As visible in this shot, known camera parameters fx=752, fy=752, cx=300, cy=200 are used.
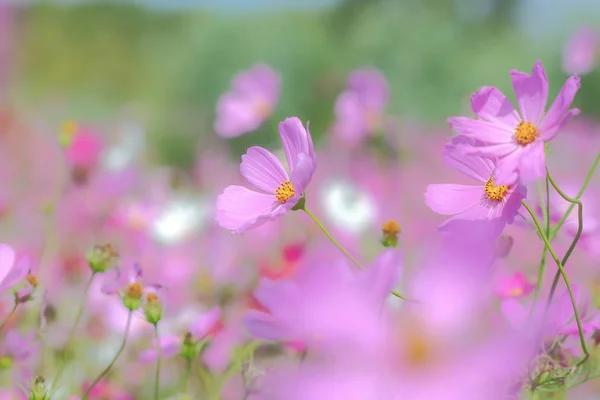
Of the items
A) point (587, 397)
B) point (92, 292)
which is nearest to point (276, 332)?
point (587, 397)

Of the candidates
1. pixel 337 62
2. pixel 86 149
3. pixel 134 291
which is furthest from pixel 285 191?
pixel 337 62

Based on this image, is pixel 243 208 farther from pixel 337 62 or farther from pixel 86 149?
pixel 337 62

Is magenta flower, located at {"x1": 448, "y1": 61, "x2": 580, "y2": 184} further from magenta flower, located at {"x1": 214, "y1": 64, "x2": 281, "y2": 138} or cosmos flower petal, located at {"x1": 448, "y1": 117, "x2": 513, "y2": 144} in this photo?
magenta flower, located at {"x1": 214, "y1": 64, "x2": 281, "y2": 138}

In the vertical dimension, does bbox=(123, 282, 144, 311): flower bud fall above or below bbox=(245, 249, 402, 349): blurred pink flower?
below

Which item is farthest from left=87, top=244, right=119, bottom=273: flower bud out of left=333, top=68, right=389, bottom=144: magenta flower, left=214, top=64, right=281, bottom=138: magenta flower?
left=333, top=68, right=389, bottom=144: magenta flower

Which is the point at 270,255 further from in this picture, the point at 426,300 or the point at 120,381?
the point at 426,300

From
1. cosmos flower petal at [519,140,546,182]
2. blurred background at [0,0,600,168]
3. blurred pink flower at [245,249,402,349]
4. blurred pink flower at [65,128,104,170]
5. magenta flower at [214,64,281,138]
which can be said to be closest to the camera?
blurred pink flower at [245,249,402,349]
